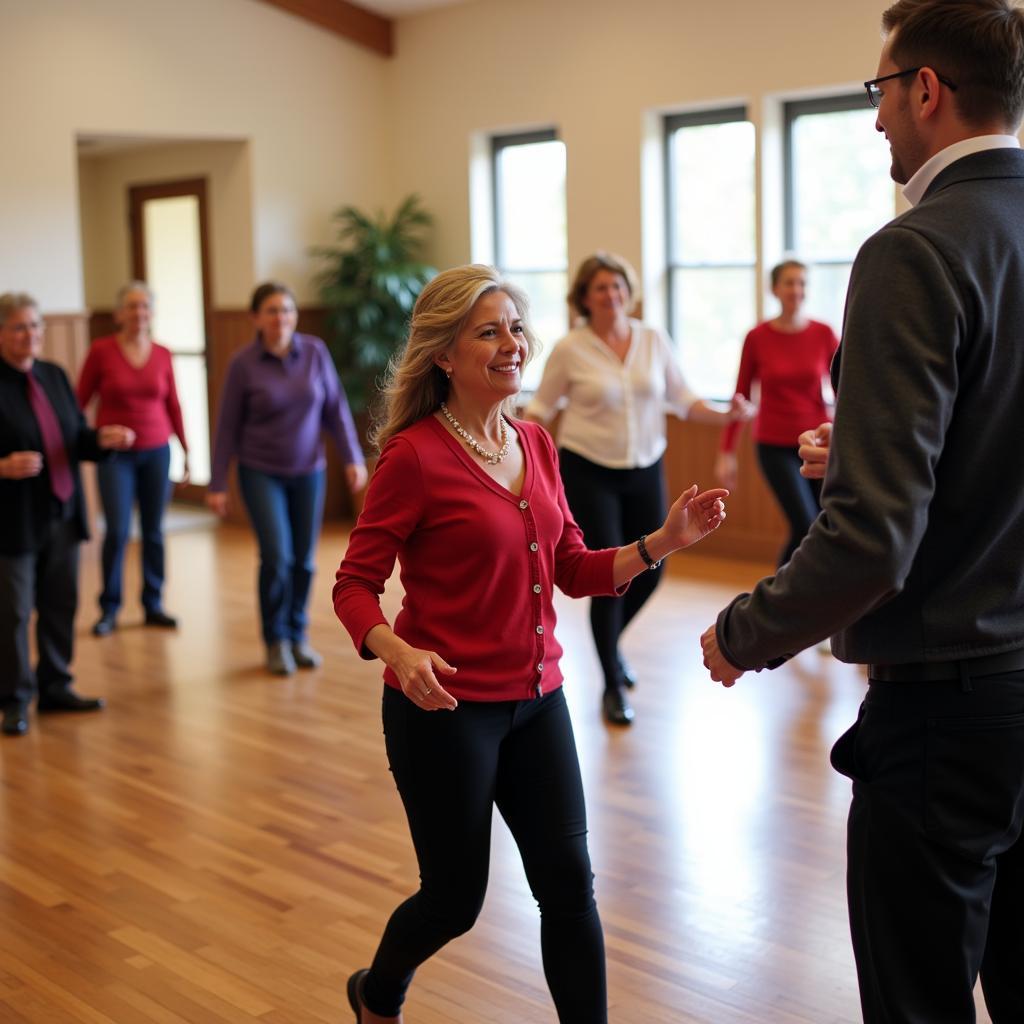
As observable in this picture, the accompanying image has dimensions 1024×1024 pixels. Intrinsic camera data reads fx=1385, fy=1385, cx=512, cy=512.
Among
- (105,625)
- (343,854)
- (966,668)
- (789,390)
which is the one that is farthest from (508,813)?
(105,625)

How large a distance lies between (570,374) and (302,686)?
1.76m

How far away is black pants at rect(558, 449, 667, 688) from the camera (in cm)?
500

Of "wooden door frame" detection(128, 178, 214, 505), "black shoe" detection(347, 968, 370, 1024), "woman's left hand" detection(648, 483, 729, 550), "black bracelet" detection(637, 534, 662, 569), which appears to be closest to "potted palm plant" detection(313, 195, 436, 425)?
"wooden door frame" detection(128, 178, 214, 505)

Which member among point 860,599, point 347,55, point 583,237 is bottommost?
point 860,599

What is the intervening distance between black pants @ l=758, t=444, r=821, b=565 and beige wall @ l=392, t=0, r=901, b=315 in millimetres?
2216

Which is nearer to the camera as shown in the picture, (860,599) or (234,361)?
(860,599)

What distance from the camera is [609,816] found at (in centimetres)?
414

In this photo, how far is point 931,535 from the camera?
1.82 m

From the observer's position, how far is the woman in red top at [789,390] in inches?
239

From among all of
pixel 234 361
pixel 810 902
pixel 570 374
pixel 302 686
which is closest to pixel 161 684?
pixel 302 686

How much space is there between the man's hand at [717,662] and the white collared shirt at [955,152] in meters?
0.66

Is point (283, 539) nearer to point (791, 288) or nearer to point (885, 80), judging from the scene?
point (791, 288)

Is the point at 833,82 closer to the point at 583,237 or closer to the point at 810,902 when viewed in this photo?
the point at 583,237

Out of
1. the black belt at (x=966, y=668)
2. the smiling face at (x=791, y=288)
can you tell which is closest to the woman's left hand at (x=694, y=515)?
the black belt at (x=966, y=668)
